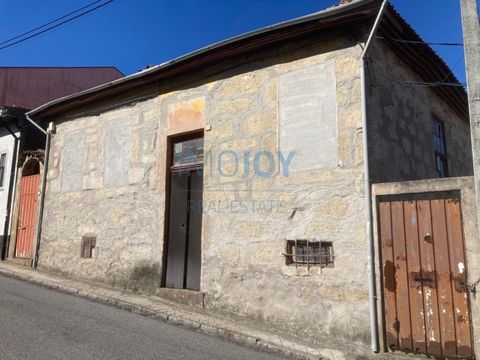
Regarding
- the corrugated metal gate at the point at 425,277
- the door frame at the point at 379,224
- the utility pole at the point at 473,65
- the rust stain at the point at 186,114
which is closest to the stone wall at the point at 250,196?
the rust stain at the point at 186,114

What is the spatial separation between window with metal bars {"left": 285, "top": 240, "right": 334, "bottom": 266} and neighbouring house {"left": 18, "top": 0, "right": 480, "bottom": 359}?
2 centimetres

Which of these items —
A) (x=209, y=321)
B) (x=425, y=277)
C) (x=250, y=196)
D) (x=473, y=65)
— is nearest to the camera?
(x=473, y=65)

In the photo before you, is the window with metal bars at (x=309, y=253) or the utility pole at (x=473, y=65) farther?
the window with metal bars at (x=309, y=253)

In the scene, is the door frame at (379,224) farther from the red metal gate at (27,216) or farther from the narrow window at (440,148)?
the red metal gate at (27,216)

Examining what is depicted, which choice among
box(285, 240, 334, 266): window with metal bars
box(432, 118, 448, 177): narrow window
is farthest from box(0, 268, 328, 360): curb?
box(432, 118, 448, 177): narrow window

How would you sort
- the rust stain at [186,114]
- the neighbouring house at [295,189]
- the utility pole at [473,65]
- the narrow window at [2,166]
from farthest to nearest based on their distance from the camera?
1. the narrow window at [2,166]
2. the rust stain at [186,114]
3. the neighbouring house at [295,189]
4. the utility pole at [473,65]

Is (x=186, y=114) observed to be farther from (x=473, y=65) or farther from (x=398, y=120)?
(x=473, y=65)

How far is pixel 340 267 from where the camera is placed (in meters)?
5.33

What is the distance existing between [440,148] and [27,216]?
9.47m

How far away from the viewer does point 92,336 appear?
4.95 meters

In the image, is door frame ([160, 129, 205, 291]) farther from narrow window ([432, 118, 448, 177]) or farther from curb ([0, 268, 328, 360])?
narrow window ([432, 118, 448, 177])

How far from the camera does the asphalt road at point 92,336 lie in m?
4.39

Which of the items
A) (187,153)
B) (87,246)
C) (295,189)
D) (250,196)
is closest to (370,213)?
(295,189)

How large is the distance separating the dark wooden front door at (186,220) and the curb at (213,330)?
867 mm
